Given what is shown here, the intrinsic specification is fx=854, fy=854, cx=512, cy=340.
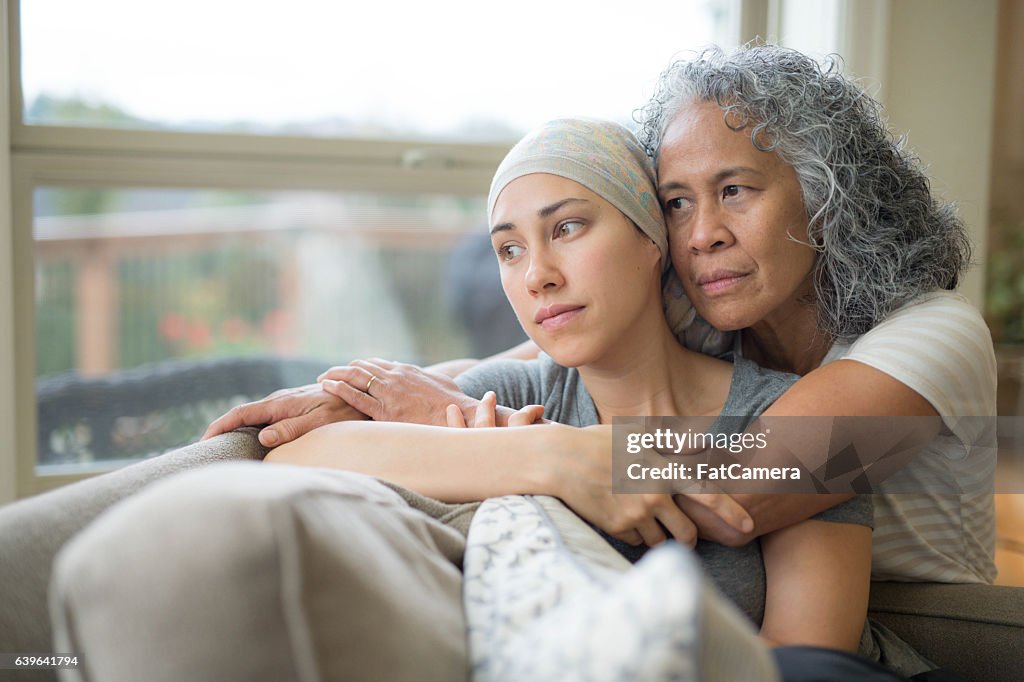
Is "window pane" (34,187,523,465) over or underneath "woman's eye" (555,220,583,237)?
underneath

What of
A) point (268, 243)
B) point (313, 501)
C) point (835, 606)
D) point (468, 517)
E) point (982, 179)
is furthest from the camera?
point (982, 179)

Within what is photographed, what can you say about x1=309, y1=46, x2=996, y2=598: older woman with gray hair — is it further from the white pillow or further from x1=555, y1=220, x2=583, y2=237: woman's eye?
the white pillow

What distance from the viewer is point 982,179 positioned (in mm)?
2689

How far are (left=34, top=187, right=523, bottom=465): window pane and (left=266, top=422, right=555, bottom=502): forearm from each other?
128 centimetres

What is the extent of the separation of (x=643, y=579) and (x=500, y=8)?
220cm

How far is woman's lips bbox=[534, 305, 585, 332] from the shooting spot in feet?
4.42

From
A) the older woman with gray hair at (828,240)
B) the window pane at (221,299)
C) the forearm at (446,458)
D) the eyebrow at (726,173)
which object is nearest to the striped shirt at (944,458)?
the older woman with gray hair at (828,240)

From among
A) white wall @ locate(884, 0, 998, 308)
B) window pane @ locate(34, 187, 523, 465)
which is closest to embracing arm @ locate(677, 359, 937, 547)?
window pane @ locate(34, 187, 523, 465)

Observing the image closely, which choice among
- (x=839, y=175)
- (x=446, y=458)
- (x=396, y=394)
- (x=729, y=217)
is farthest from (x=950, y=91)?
(x=446, y=458)

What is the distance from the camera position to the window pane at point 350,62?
2.17 meters

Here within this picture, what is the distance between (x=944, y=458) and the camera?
1.42m

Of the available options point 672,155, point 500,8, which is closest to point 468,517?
point 672,155

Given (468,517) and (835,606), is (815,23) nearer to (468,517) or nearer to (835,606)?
(835,606)

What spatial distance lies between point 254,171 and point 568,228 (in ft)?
4.19
